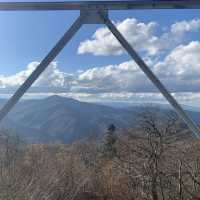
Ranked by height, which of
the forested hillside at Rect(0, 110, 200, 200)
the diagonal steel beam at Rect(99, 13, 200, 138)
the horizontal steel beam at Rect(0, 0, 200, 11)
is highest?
the horizontal steel beam at Rect(0, 0, 200, 11)

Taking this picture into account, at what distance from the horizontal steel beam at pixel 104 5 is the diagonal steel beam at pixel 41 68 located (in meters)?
0.14

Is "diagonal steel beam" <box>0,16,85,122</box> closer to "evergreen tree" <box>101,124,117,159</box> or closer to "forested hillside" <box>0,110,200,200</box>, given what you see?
"forested hillside" <box>0,110,200,200</box>

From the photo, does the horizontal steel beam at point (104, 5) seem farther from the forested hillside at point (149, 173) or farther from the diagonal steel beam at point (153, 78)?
the forested hillside at point (149, 173)

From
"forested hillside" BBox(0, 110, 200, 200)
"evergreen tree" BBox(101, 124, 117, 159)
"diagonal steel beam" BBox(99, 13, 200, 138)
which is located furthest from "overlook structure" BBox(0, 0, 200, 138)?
"evergreen tree" BBox(101, 124, 117, 159)

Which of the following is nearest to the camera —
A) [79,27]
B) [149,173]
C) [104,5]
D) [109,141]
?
[104,5]

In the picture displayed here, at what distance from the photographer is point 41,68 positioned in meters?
3.74

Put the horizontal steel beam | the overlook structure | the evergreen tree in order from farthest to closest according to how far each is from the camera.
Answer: the evergreen tree
the overlook structure
the horizontal steel beam

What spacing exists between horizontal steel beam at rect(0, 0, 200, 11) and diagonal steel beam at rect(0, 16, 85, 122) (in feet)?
0.48

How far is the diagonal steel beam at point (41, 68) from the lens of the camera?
3732 millimetres

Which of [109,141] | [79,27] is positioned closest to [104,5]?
[79,27]

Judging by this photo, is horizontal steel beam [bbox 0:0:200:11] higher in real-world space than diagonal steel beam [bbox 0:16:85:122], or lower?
higher

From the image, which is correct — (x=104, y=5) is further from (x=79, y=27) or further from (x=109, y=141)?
(x=109, y=141)

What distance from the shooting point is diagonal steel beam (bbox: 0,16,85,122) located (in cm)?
373

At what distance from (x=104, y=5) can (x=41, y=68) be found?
31.1 inches
